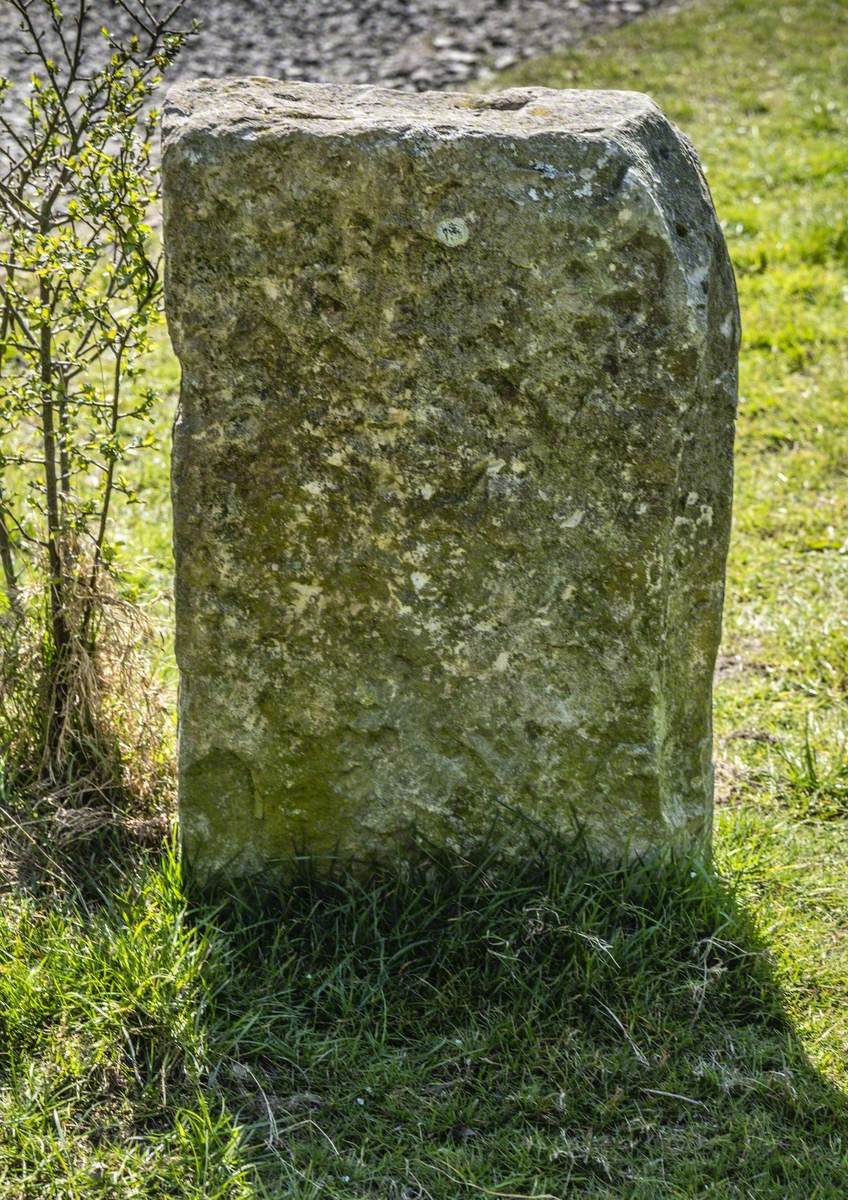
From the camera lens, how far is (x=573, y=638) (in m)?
3.06

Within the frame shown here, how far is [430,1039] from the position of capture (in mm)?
3004

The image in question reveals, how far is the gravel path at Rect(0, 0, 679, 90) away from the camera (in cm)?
1032

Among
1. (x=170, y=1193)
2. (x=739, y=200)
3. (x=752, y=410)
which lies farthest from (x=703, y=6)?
(x=170, y=1193)

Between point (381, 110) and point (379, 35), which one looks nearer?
point (381, 110)

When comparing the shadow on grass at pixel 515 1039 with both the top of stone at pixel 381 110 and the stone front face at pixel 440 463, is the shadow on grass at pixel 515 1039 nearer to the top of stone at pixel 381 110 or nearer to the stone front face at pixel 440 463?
the stone front face at pixel 440 463

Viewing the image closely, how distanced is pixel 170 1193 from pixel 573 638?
4.80ft

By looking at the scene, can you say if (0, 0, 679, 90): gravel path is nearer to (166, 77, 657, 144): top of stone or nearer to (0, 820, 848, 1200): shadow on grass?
(166, 77, 657, 144): top of stone

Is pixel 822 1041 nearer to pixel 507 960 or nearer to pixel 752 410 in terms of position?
pixel 507 960

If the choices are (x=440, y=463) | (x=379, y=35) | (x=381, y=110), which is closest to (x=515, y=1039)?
(x=440, y=463)

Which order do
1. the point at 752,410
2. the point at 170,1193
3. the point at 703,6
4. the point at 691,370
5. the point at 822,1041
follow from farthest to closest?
the point at 703,6 < the point at 752,410 < the point at 822,1041 < the point at 691,370 < the point at 170,1193

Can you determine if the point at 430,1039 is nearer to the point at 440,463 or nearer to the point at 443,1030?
the point at 443,1030

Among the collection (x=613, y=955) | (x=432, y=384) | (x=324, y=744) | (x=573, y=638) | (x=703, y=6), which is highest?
(x=703, y=6)

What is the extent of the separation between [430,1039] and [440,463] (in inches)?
51.6

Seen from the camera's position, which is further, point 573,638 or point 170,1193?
point 573,638
